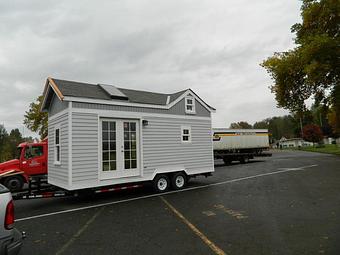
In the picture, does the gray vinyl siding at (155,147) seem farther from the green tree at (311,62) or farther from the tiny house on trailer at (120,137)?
the green tree at (311,62)

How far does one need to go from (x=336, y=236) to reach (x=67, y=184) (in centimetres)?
750

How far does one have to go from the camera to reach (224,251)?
4332 mm

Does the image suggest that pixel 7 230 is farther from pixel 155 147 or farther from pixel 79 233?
pixel 155 147

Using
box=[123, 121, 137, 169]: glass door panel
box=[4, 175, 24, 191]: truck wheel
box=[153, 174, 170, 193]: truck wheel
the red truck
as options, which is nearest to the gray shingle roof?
box=[123, 121, 137, 169]: glass door panel

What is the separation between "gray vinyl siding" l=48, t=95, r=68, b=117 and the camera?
8934mm

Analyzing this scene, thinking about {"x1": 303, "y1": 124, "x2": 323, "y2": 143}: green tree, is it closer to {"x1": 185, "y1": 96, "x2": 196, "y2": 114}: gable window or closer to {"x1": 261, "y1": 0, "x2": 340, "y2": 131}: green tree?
{"x1": 261, "y1": 0, "x2": 340, "y2": 131}: green tree

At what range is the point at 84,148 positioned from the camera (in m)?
8.51

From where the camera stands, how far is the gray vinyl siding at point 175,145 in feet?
33.2

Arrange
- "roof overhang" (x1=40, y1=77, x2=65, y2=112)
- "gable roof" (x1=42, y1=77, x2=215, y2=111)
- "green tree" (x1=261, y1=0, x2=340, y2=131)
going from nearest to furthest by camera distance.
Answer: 1. "gable roof" (x1=42, y1=77, x2=215, y2=111)
2. "roof overhang" (x1=40, y1=77, x2=65, y2=112)
3. "green tree" (x1=261, y1=0, x2=340, y2=131)

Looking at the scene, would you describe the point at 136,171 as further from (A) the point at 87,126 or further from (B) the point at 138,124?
(A) the point at 87,126

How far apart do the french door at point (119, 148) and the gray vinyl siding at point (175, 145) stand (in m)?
0.42

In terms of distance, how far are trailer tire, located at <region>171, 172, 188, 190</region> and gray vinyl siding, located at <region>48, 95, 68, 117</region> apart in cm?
529

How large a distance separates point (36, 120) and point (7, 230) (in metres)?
27.4

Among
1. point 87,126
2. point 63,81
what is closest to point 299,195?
point 87,126
